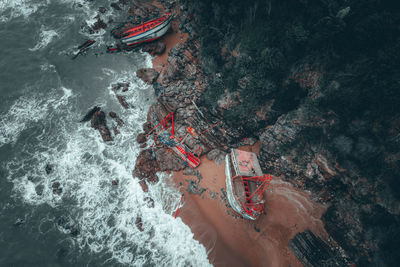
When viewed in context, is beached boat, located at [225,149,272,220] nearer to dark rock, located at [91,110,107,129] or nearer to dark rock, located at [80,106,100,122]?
dark rock, located at [91,110,107,129]

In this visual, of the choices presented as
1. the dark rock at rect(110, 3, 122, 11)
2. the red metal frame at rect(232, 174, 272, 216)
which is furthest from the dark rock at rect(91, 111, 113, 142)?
the dark rock at rect(110, 3, 122, 11)

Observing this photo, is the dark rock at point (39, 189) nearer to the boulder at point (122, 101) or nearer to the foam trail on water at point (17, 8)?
the boulder at point (122, 101)

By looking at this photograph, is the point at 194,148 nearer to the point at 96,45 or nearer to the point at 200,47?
the point at 200,47

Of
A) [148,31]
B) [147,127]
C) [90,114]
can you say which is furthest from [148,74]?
[90,114]

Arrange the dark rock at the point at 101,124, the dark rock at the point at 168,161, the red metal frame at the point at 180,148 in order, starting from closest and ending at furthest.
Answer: the red metal frame at the point at 180,148 < the dark rock at the point at 168,161 < the dark rock at the point at 101,124

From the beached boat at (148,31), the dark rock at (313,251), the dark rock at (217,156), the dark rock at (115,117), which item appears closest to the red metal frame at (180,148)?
the dark rock at (217,156)
